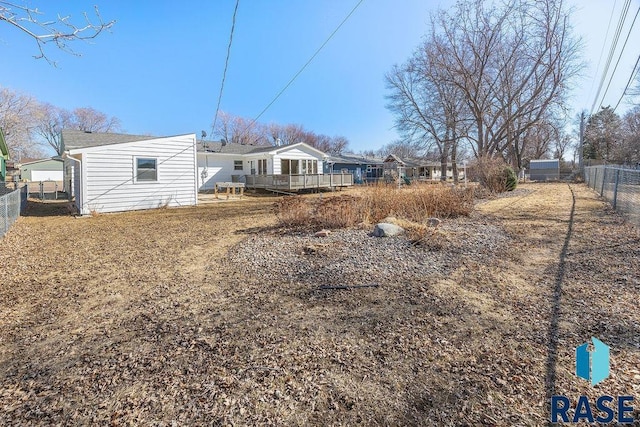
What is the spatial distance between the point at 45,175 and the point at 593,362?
5435cm

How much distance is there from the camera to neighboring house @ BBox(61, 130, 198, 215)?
11.1 metres

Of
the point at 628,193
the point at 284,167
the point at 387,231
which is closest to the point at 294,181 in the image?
the point at 284,167

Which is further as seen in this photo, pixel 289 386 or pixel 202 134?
pixel 202 134

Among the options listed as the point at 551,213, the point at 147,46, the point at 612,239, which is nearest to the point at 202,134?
the point at 147,46

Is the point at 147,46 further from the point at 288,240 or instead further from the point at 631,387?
the point at 631,387

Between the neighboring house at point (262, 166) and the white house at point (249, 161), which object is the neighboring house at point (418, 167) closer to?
the neighboring house at point (262, 166)

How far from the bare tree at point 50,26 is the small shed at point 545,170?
4161 centimetres

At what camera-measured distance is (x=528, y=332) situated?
2.70 meters

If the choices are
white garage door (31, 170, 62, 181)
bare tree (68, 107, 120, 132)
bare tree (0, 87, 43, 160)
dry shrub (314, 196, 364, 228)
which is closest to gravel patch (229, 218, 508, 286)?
dry shrub (314, 196, 364, 228)

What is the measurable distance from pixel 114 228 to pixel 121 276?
477 centimetres

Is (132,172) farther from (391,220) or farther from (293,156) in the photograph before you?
(293,156)

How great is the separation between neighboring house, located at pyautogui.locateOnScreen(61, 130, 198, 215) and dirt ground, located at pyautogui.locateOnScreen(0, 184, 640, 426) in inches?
276

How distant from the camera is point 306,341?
2635mm

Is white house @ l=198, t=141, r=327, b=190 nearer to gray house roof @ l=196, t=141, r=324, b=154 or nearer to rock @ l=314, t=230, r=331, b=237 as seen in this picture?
gray house roof @ l=196, t=141, r=324, b=154
